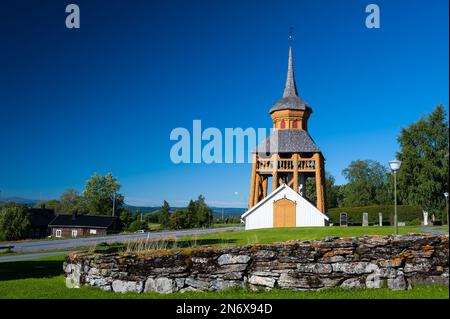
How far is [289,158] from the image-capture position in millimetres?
41250

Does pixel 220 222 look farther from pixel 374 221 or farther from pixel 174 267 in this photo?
pixel 174 267

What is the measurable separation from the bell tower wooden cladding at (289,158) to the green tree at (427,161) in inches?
351

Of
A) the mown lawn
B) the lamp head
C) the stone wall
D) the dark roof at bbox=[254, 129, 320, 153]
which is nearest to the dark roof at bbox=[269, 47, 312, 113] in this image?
the dark roof at bbox=[254, 129, 320, 153]

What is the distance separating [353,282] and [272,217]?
25470 millimetres

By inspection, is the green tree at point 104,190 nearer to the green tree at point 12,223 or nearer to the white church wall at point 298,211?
the green tree at point 12,223

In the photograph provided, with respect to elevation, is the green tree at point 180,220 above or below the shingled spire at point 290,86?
below

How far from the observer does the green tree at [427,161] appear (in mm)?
20938

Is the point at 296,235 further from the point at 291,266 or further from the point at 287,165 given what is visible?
the point at 287,165

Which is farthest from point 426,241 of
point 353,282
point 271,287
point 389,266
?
point 271,287

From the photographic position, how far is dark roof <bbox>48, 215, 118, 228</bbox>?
216 feet

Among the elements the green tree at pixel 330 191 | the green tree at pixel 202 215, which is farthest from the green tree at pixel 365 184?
the green tree at pixel 202 215

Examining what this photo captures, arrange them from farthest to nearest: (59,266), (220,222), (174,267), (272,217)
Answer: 1. (220,222)
2. (272,217)
3. (59,266)
4. (174,267)
